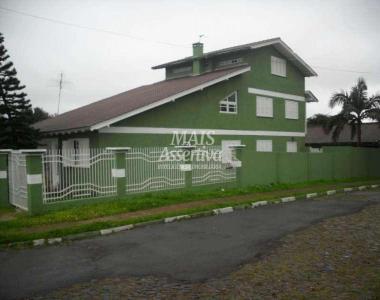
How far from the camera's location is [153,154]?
14.4 metres

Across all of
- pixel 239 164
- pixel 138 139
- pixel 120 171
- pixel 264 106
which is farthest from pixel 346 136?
pixel 120 171

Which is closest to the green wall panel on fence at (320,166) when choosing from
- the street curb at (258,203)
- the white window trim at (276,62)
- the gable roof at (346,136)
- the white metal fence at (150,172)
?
the white window trim at (276,62)

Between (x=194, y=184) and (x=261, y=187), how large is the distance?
332cm

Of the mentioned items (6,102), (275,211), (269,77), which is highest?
(269,77)

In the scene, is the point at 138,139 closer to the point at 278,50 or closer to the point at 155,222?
the point at 155,222

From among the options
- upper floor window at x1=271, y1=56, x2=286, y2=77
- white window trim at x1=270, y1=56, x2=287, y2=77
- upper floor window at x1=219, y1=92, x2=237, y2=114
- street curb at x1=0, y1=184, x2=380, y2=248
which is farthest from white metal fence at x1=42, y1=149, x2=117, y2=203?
upper floor window at x1=271, y1=56, x2=286, y2=77

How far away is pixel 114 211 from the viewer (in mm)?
11227

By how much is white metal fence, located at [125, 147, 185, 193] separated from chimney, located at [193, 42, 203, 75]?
1093 centimetres

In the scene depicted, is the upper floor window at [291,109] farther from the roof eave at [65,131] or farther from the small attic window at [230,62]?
the roof eave at [65,131]

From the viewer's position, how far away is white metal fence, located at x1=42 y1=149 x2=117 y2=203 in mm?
11555

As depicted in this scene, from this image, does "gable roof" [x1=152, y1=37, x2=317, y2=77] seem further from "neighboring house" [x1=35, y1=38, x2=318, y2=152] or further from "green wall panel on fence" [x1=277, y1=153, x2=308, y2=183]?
"green wall panel on fence" [x1=277, y1=153, x2=308, y2=183]

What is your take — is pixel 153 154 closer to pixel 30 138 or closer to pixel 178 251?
pixel 178 251

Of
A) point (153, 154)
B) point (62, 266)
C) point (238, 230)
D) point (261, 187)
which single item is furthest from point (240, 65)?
point (62, 266)

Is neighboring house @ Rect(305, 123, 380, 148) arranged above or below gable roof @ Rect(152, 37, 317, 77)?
below
